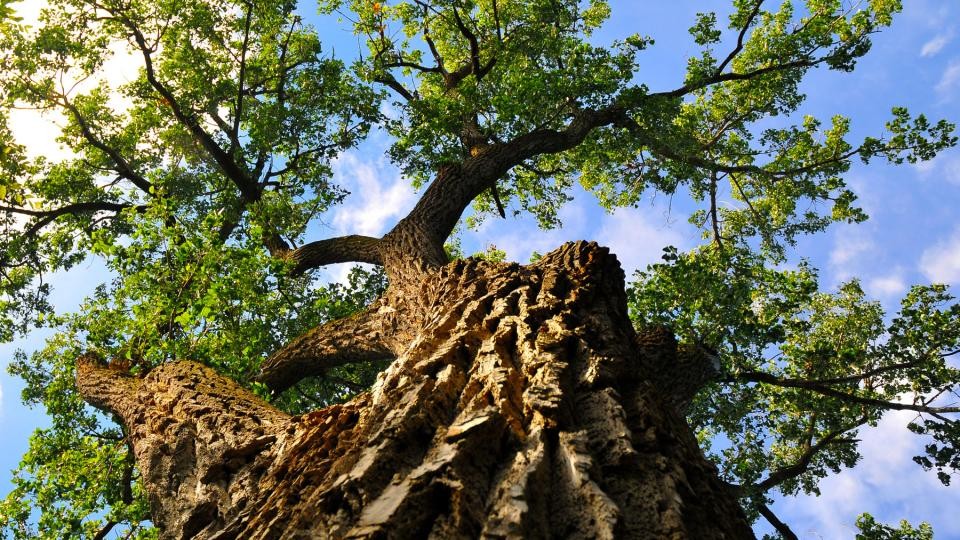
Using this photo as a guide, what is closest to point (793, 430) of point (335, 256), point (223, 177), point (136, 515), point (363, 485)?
point (335, 256)

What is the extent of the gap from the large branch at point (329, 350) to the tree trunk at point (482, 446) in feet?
7.61

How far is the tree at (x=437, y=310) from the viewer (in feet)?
8.46

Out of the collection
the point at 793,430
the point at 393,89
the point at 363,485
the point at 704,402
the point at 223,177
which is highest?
the point at 393,89

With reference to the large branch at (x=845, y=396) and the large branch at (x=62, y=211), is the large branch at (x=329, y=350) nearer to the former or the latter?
the large branch at (x=845, y=396)

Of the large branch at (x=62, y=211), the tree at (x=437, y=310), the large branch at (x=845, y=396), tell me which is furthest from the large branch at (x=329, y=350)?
the large branch at (x=62, y=211)

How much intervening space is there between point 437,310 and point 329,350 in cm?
337

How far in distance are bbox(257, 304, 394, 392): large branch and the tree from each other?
0.04m

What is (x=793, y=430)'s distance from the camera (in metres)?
12.1

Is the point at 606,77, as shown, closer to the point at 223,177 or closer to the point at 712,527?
the point at 223,177

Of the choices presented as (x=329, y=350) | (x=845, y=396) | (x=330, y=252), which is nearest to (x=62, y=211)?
(x=330, y=252)

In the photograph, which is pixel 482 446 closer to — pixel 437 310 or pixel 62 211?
pixel 437 310

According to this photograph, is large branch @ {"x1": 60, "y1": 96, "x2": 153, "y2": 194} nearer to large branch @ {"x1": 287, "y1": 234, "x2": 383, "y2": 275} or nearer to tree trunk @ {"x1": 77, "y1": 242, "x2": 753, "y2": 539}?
large branch @ {"x1": 287, "y1": 234, "x2": 383, "y2": 275}

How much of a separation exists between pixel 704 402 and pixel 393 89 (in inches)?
472

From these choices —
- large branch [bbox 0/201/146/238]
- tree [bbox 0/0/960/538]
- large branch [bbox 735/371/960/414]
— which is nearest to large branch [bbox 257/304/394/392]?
tree [bbox 0/0/960/538]
